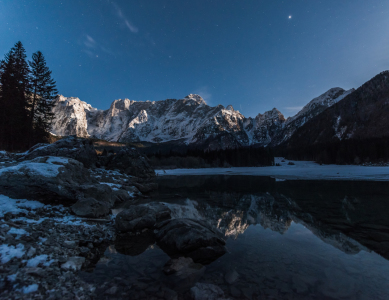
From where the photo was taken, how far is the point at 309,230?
920cm

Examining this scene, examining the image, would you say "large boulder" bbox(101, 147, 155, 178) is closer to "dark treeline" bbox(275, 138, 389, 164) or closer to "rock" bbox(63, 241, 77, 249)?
"rock" bbox(63, 241, 77, 249)

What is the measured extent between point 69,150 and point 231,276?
70.7ft

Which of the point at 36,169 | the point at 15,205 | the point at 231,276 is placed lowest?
the point at 231,276

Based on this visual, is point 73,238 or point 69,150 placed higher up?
point 69,150

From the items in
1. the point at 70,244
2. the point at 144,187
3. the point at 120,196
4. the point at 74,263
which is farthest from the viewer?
the point at 144,187

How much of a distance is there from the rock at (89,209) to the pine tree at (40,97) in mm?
32177

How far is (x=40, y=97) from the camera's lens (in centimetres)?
3478

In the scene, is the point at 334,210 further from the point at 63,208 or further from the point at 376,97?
the point at 376,97

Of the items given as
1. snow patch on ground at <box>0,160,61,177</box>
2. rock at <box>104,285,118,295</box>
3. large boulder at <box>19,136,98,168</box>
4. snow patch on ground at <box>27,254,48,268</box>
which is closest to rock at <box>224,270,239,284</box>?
rock at <box>104,285,118,295</box>

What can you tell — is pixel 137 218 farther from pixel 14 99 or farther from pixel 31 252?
pixel 14 99

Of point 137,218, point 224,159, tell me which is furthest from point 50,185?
point 224,159

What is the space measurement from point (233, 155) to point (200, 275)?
115m

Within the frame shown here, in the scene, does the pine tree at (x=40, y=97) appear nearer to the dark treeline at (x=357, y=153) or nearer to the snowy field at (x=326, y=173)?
the snowy field at (x=326, y=173)

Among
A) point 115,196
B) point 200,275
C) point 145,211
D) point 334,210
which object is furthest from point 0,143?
point 334,210
